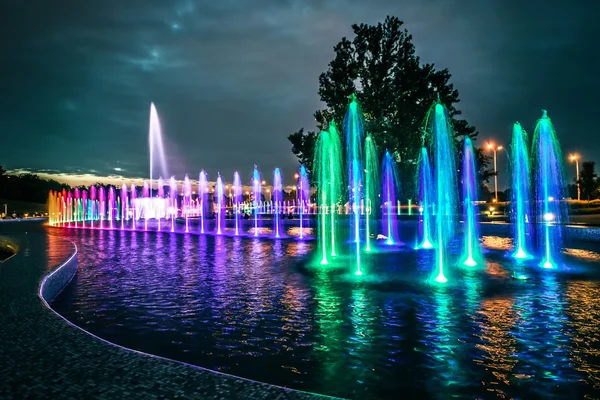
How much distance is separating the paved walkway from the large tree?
32068 mm

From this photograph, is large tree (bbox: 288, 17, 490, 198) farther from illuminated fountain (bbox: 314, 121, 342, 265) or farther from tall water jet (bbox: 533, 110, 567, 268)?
tall water jet (bbox: 533, 110, 567, 268)

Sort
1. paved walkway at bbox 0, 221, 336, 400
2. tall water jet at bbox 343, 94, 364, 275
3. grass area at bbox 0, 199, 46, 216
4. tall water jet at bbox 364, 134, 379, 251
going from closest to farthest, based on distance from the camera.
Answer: paved walkway at bbox 0, 221, 336, 400 → tall water jet at bbox 343, 94, 364, 275 → tall water jet at bbox 364, 134, 379, 251 → grass area at bbox 0, 199, 46, 216

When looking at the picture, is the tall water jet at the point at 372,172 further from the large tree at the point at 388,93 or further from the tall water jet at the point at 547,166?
the tall water jet at the point at 547,166

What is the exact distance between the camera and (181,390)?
4477 mm

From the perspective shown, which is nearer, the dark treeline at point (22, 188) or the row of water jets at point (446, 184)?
the row of water jets at point (446, 184)

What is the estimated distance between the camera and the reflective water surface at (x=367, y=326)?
5.62 m

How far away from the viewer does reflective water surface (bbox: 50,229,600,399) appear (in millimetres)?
5617

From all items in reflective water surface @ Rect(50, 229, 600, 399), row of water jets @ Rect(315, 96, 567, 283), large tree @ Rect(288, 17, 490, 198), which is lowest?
reflective water surface @ Rect(50, 229, 600, 399)

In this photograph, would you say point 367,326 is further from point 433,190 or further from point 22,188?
point 22,188

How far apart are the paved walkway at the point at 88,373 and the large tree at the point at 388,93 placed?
3207cm

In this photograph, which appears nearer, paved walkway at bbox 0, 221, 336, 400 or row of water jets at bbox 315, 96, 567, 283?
paved walkway at bbox 0, 221, 336, 400

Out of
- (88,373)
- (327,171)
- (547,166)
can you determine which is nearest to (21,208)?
(327,171)

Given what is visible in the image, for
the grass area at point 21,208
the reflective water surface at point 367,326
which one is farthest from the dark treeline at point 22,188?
the reflective water surface at point 367,326

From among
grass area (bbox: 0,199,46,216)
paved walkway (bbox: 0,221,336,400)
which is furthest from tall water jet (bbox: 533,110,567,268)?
grass area (bbox: 0,199,46,216)
